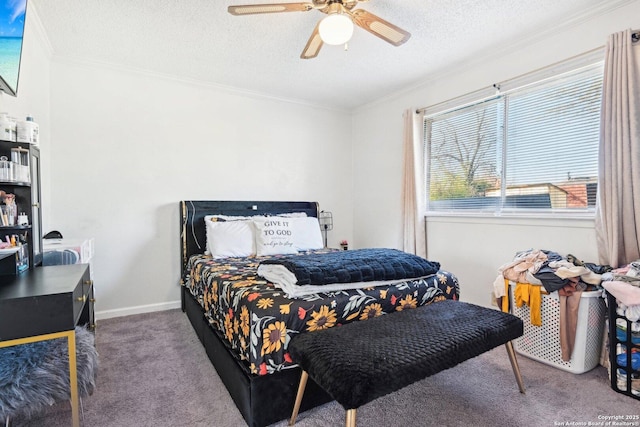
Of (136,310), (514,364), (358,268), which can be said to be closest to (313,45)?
(358,268)

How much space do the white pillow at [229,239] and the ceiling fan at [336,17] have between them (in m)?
1.86

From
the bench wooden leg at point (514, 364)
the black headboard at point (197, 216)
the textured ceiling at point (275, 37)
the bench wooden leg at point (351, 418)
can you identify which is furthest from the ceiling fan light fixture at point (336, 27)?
the black headboard at point (197, 216)

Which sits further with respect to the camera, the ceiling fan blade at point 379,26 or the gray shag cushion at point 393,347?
the ceiling fan blade at point 379,26

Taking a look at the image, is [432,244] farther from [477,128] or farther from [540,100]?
[540,100]

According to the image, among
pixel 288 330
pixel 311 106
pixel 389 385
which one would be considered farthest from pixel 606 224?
pixel 311 106

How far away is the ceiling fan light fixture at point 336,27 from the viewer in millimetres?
1746

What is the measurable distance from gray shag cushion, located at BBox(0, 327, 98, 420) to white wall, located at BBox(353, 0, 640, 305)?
290cm

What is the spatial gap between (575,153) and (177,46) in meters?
3.17

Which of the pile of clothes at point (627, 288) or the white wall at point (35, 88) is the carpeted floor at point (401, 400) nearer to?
the pile of clothes at point (627, 288)

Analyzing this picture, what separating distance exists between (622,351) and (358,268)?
4.99ft

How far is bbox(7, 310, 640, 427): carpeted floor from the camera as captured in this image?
1.59 meters

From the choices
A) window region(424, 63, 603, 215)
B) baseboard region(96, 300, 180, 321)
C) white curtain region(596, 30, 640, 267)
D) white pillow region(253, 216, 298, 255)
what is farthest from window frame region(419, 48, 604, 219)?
baseboard region(96, 300, 180, 321)

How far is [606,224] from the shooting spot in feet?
6.88

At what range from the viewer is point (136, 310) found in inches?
125
